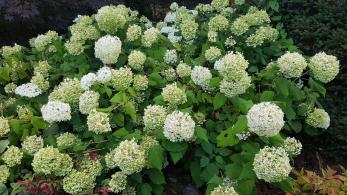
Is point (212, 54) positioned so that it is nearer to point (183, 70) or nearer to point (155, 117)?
point (183, 70)

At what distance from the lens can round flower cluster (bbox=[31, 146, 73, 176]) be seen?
3.09 meters

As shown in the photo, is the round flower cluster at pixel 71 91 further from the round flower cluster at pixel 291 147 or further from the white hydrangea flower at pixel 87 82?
the round flower cluster at pixel 291 147

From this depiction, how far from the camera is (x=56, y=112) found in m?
3.38

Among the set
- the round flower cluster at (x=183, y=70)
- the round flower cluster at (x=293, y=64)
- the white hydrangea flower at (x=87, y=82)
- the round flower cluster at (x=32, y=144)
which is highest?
the round flower cluster at (x=293, y=64)

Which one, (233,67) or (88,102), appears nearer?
(233,67)

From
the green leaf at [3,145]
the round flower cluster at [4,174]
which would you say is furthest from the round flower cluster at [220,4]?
the round flower cluster at [4,174]

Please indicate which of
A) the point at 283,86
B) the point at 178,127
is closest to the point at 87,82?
the point at 178,127

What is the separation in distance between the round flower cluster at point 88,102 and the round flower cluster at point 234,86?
951mm

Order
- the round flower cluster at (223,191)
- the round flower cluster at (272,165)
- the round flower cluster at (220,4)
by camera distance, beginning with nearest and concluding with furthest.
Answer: the round flower cluster at (272,165) → the round flower cluster at (223,191) → the round flower cluster at (220,4)

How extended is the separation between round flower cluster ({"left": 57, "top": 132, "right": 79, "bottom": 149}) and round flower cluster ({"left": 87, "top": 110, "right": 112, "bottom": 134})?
220mm

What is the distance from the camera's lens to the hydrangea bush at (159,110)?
3.09m

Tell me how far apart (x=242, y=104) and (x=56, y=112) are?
54.3 inches

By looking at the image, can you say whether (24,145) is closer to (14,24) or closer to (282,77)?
(282,77)

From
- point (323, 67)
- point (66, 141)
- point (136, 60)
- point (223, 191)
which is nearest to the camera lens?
point (223, 191)
